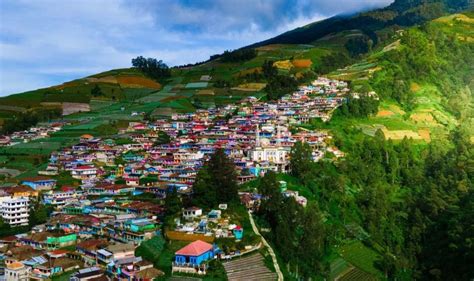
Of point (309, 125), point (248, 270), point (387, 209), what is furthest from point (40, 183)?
point (387, 209)

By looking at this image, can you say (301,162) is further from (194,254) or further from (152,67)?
(152,67)

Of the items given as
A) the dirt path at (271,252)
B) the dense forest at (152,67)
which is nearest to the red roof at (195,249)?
the dirt path at (271,252)

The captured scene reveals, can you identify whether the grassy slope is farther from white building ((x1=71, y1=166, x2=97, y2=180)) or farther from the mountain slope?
the mountain slope

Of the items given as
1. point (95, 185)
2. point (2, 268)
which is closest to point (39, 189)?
point (95, 185)

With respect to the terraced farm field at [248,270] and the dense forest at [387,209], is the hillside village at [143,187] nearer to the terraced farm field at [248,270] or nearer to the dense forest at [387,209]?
the terraced farm field at [248,270]

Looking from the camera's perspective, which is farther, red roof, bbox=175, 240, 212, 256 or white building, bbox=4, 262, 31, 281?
white building, bbox=4, 262, 31, 281

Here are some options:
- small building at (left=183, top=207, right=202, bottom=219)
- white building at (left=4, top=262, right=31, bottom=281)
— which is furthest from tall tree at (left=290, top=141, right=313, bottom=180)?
white building at (left=4, top=262, right=31, bottom=281)

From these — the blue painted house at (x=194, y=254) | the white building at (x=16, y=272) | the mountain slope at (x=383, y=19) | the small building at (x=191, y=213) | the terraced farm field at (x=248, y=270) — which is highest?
the mountain slope at (x=383, y=19)
